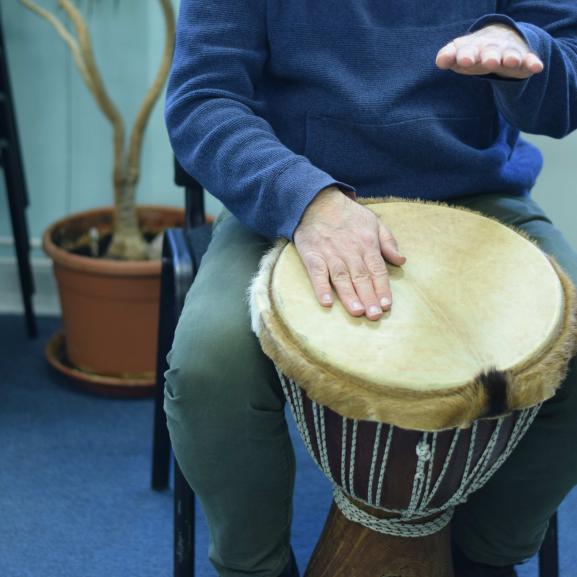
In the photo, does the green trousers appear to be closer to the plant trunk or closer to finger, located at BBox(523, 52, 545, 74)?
finger, located at BBox(523, 52, 545, 74)

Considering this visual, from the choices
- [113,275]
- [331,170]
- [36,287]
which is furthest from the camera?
[36,287]

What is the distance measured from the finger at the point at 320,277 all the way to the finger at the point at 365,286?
1.1 inches

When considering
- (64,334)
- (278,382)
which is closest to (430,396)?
(278,382)

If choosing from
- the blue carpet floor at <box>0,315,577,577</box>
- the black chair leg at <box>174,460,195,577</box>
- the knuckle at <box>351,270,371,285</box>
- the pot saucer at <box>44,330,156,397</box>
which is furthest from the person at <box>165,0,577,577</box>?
the pot saucer at <box>44,330,156,397</box>

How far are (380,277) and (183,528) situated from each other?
47 centimetres

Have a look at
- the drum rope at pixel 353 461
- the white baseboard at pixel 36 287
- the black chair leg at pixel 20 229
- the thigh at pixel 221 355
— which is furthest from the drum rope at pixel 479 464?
the white baseboard at pixel 36 287

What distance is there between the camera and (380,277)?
914 millimetres

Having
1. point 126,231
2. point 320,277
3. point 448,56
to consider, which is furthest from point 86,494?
point 448,56

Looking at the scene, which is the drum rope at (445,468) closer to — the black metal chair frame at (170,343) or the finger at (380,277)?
the finger at (380,277)

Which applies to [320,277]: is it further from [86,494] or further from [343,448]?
[86,494]

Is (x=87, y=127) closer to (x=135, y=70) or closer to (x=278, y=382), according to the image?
(x=135, y=70)

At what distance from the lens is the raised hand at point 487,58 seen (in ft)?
2.99

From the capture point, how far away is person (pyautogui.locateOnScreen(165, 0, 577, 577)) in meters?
0.94

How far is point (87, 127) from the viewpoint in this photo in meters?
2.05
